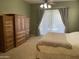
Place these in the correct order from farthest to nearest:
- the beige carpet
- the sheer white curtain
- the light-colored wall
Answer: the sheer white curtain → the light-colored wall → the beige carpet

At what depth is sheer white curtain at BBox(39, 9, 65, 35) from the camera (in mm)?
Answer: 7262

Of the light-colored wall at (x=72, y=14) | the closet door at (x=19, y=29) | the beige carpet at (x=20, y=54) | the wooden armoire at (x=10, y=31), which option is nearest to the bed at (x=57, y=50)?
the beige carpet at (x=20, y=54)

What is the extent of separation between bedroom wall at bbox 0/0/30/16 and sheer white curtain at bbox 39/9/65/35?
129cm

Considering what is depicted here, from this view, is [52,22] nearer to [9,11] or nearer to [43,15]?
[43,15]

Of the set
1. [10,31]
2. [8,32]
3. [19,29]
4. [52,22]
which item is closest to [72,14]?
[52,22]

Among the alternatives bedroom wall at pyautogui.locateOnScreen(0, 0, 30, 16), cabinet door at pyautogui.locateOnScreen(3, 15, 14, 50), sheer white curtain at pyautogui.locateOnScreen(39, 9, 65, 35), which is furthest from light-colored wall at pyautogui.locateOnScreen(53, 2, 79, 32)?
cabinet door at pyautogui.locateOnScreen(3, 15, 14, 50)

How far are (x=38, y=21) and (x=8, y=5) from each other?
2.83 metres

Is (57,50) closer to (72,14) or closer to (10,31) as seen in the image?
(10,31)

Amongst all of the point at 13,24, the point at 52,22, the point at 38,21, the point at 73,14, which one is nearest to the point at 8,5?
the point at 13,24

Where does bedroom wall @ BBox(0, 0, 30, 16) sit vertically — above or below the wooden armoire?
above

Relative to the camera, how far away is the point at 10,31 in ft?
15.1

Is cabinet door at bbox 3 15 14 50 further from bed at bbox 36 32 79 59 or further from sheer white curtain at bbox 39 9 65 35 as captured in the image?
sheer white curtain at bbox 39 9 65 35

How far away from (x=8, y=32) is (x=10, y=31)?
0.53 ft

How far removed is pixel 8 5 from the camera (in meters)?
5.28
